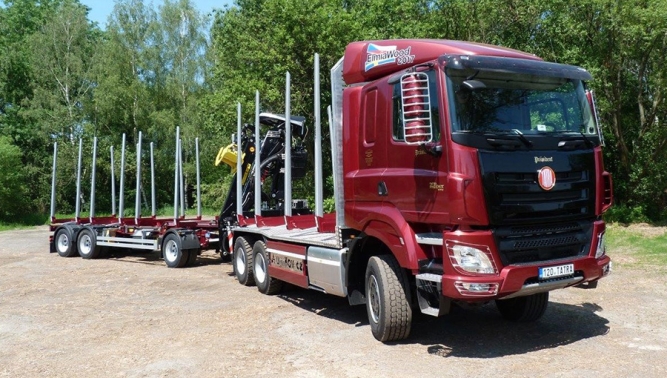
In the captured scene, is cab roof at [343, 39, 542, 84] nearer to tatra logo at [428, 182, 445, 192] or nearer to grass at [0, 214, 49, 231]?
tatra logo at [428, 182, 445, 192]

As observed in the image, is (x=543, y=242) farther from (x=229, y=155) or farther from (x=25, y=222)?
(x=25, y=222)

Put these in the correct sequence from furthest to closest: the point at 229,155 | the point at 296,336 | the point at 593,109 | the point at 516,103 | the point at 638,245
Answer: the point at 638,245
the point at 229,155
the point at 296,336
the point at 593,109
the point at 516,103

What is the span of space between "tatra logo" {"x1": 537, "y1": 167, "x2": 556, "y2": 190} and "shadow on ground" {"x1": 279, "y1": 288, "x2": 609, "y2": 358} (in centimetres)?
175

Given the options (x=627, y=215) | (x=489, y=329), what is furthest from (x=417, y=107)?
(x=627, y=215)

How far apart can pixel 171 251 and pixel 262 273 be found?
4386mm

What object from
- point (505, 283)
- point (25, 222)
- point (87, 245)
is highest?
point (25, 222)

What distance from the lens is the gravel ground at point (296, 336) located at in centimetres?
583

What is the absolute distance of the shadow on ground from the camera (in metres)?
6.44

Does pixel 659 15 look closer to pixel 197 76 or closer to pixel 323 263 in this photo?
pixel 323 263

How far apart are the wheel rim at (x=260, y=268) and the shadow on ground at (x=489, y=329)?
131 cm

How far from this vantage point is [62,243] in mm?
17234

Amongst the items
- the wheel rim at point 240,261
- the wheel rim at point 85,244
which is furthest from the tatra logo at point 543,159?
the wheel rim at point 85,244

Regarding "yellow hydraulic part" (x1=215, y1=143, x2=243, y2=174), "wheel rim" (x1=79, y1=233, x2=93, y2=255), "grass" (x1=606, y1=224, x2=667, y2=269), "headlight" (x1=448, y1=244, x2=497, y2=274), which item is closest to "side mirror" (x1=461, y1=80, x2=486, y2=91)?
"headlight" (x1=448, y1=244, x2=497, y2=274)

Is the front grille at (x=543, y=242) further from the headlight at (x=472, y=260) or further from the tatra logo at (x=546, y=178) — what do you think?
the tatra logo at (x=546, y=178)
